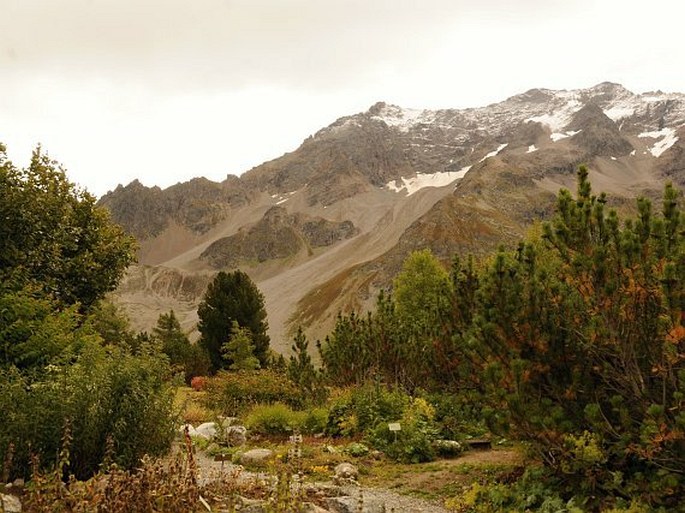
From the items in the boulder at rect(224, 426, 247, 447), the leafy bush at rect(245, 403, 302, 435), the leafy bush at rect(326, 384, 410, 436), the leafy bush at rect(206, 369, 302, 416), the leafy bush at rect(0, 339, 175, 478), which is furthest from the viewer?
the leafy bush at rect(206, 369, 302, 416)

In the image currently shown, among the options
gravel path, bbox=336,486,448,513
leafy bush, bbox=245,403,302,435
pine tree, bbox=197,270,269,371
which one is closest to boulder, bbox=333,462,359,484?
gravel path, bbox=336,486,448,513

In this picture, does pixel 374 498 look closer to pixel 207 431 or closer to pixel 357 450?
pixel 357 450

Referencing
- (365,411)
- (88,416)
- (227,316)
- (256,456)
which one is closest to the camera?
(88,416)

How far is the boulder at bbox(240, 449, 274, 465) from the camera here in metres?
11.1

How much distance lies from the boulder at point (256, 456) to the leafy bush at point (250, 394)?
6206 mm

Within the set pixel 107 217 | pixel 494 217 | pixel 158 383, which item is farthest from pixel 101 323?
pixel 494 217

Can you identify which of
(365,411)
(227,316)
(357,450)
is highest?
(227,316)

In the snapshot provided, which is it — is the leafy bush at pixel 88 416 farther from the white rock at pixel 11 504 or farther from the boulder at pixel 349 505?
the boulder at pixel 349 505

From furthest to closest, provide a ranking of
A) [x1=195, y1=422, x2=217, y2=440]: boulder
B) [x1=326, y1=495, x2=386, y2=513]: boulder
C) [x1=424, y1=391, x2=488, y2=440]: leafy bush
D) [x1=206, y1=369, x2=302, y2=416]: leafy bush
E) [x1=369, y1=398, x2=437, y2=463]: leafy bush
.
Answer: [x1=206, y1=369, x2=302, y2=416]: leafy bush
[x1=195, y1=422, x2=217, y2=440]: boulder
[x1=424, y1=391, x2=488, y2=440]: leafy bush
[x1=369, y1=398, x2=437, y2=463]: leafy bush
[x1=326, y1=495, x2=386, y2=513]: boulder

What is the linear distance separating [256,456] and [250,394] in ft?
23.0

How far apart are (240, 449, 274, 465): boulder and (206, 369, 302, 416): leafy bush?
6206 millimetres

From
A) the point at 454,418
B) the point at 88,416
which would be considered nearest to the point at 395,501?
the point at 88,416

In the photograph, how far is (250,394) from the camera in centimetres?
1814

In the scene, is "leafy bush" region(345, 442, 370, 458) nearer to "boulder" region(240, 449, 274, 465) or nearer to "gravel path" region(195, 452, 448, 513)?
"boulder" region(240, 449, 274, 465)
